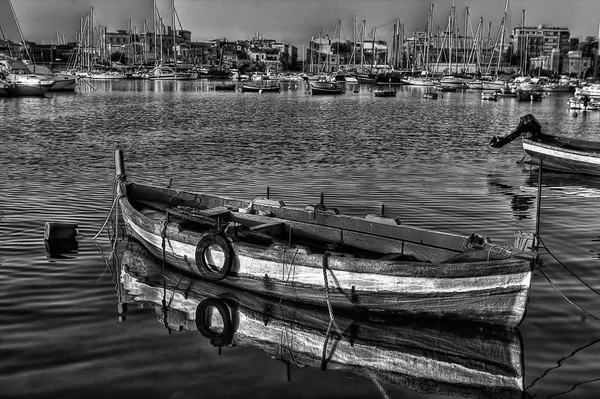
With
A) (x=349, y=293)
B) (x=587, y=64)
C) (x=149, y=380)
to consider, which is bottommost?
(x=149, y=380)

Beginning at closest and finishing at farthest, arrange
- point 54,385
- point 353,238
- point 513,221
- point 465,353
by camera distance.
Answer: point 54,385 < point 465,353 < point 353,238 < point 513,221

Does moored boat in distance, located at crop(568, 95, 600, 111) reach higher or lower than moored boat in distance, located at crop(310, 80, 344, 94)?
lower

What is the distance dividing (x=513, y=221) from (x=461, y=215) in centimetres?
150

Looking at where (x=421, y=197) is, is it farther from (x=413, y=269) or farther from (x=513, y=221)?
(x=413, y=269)

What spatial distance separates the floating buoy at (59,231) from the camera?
15219 millimetres

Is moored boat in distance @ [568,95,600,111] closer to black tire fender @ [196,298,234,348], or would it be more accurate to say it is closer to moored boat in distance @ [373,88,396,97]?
moored boat in distance @ [373,88,396,97]

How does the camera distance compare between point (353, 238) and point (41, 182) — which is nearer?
point (353, 238)

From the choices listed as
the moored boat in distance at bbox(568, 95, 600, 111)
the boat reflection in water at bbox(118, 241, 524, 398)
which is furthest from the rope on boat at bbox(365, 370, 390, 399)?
the moored boat in distance at bbox(568, 95, 600, 111)

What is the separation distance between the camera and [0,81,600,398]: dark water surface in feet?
30.4

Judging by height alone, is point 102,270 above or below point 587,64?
below

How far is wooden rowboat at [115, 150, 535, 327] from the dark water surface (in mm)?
1219

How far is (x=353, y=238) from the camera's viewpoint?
523 inches

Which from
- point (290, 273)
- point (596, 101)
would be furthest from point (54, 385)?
point (596, 101)

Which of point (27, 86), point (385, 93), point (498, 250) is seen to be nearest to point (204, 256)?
point (498, 250)
